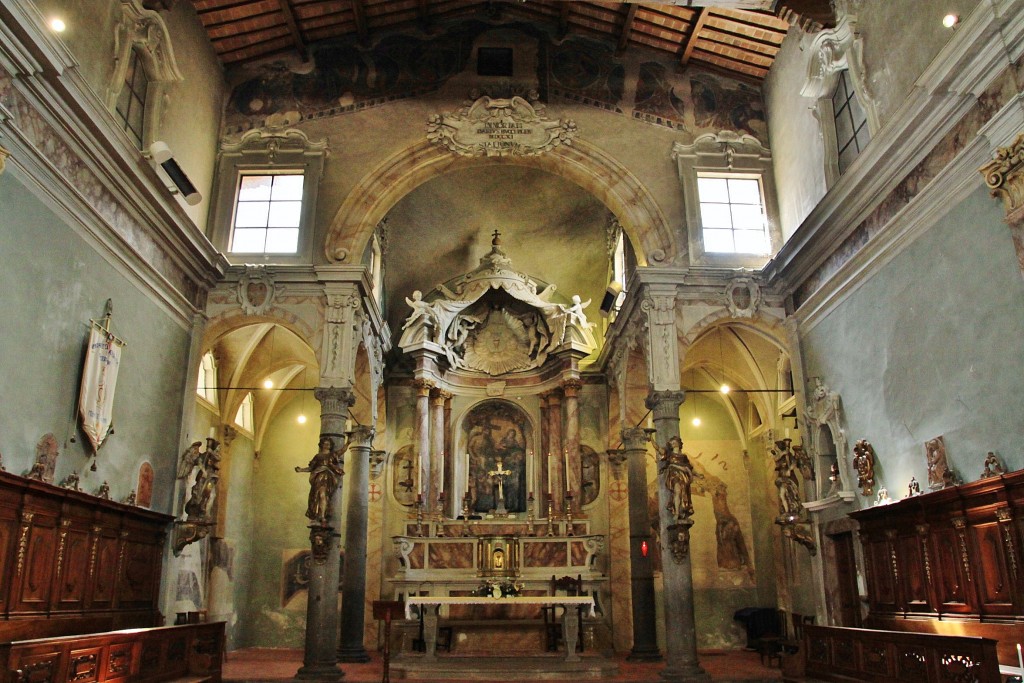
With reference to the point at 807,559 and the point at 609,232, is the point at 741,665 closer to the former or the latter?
the point at 807,559

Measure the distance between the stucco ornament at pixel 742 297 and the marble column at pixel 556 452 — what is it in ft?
22.0

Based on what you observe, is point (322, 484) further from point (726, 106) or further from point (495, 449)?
point (726, 106)

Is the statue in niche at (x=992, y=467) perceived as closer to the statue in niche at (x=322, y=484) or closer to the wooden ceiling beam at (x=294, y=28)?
the statue in niche at (x=322, y=484)

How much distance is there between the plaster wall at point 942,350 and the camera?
343 inches

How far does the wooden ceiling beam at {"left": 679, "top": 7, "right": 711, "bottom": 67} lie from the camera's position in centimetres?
1495

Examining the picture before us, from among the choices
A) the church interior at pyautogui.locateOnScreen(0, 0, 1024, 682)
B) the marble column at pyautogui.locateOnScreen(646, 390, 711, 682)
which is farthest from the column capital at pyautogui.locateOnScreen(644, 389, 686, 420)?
the church interior at pyautogui.locateOnScreen(0, 0, 1024, 682)

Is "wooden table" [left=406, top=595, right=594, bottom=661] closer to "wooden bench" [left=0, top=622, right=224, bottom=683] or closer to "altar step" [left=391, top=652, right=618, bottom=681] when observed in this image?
"altar step" [left=391, top=652, right=618, bottom=681]

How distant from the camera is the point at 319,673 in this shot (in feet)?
42.1

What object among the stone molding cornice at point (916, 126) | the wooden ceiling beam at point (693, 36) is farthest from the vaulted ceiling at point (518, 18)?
the stone molding cornice at point (916, 126)

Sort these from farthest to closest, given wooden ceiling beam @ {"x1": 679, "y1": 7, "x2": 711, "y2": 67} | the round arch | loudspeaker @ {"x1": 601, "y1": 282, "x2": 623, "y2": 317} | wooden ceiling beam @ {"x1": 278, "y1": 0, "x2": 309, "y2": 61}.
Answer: loudspeaker @ {"x1": 601, "y1": 282, "x2": 623, "y2": 317}, the round arch, wooden ceiling beam @ {"x1": 278, "y1": 0, "x2": 309, "y2": 61}, wooden ceiling beam @ {"x1": 679, "y1": 7, "x2": 711, "y2": 67}

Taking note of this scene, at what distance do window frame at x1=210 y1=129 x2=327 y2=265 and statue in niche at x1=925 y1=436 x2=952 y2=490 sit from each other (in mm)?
10747

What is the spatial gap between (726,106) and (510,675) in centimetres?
1118

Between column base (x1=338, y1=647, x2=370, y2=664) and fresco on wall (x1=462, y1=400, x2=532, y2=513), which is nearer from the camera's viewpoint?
column base (x1=338, y1=647, x2=370, y2=664)

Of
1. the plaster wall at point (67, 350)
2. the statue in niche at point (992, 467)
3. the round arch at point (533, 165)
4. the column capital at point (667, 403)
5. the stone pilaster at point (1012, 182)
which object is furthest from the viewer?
the round arch at point (533, 165)
